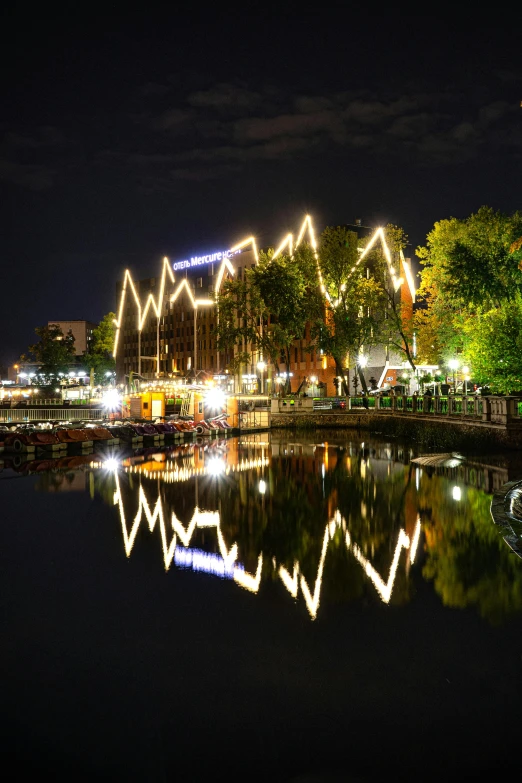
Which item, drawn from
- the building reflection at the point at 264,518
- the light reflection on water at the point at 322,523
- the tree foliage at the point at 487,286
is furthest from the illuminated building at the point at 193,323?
the light reflection on water at the point at 322,523

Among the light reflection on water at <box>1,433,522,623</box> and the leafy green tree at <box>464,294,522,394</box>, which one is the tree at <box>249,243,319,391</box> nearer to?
the leafy green tree at <box>464,294,522,394</box>

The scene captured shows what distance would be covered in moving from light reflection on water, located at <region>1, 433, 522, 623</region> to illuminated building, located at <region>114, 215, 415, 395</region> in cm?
5251

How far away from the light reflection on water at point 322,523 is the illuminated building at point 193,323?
52.5m

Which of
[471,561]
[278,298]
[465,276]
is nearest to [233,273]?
[278,298]

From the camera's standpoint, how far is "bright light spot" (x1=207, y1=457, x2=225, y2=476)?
26.3 m

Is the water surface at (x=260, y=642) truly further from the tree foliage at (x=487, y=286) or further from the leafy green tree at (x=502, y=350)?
the tree foliage at (x=487, y=286)

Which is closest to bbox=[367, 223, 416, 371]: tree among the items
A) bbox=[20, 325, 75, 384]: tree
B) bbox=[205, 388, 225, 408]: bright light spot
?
bbox=[205, 388, 225, 408]: bright light spot

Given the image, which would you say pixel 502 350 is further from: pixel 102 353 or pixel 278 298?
pixel 102 353

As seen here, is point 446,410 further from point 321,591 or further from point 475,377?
point 321,591

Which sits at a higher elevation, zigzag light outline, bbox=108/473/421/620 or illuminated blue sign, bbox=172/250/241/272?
illuminated blue sign, bbox=172/250/241/272

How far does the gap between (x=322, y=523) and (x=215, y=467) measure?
13.5 m

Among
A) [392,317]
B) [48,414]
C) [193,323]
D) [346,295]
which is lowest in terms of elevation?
[48,414]

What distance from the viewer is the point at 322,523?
50.9 feet

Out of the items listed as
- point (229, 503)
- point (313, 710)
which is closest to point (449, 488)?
point (229, 503)
